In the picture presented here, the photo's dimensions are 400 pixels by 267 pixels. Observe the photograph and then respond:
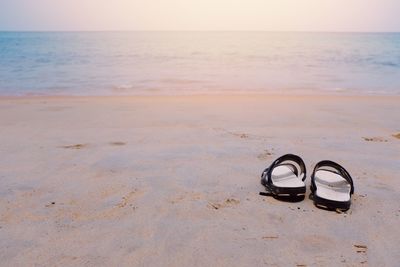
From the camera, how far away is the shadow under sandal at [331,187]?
268 centimetres

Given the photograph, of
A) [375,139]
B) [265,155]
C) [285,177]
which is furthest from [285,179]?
[375,139]

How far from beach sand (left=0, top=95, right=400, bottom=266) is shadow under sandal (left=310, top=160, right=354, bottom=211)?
0.24 ft

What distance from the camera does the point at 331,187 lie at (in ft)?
9.52

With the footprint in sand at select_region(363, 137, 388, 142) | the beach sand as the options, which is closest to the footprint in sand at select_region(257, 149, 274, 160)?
the beach sand

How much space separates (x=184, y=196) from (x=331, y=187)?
116 centimetres

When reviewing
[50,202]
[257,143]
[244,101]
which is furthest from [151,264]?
[244,101]

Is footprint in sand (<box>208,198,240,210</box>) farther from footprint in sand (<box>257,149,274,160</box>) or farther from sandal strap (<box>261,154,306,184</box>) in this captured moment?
footprint in sand (<box>257,149,274,160</box>)

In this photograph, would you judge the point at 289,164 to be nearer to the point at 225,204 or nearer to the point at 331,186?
the point at 331,186

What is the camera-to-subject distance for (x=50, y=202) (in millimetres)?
2787

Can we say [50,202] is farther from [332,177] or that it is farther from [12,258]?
[332,177]

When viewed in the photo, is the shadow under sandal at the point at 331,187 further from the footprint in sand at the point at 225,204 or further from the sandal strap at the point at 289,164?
the footprint in sand at the point at 225,204

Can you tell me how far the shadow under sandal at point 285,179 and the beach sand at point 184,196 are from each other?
0.29 ft

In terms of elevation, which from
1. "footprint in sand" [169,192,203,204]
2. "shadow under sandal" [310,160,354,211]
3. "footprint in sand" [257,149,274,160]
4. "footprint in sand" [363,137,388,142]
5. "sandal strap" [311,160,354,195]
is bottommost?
"footprint in sand" [363,137,388,142]

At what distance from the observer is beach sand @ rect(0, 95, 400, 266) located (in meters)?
2.15
